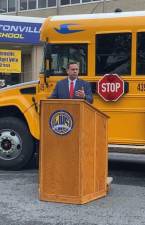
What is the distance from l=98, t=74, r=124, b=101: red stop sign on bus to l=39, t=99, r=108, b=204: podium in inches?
65.6

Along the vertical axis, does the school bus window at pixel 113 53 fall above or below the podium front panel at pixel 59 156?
above

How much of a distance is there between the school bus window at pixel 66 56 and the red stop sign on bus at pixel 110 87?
0.38m

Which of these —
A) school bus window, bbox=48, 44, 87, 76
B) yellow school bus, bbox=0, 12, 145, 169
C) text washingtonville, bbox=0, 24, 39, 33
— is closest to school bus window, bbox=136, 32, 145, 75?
yellow school bus, bbox=0, 12, 145, 169

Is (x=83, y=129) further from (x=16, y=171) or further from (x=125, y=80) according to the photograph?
(x=16, y=171)

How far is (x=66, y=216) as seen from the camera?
21.5ft

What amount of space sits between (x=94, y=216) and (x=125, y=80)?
3.08 metres

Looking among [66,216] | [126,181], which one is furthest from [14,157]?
[66,216]

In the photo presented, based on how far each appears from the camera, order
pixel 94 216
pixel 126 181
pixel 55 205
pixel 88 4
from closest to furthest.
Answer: pixel 94 216, pixel 55 205, pixel 126 181, pixel 88 4

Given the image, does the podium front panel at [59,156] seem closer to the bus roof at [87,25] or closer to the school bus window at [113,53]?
the school bus window at [113,53]

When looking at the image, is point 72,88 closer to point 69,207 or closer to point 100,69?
point 100,69

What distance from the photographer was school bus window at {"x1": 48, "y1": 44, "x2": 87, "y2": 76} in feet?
30.4

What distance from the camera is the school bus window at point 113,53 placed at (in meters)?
9.04

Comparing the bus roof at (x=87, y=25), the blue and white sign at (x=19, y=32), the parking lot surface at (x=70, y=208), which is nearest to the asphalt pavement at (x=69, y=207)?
the parking lot surface at (x=70, y=208)

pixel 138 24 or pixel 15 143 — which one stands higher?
pixel 138 24
